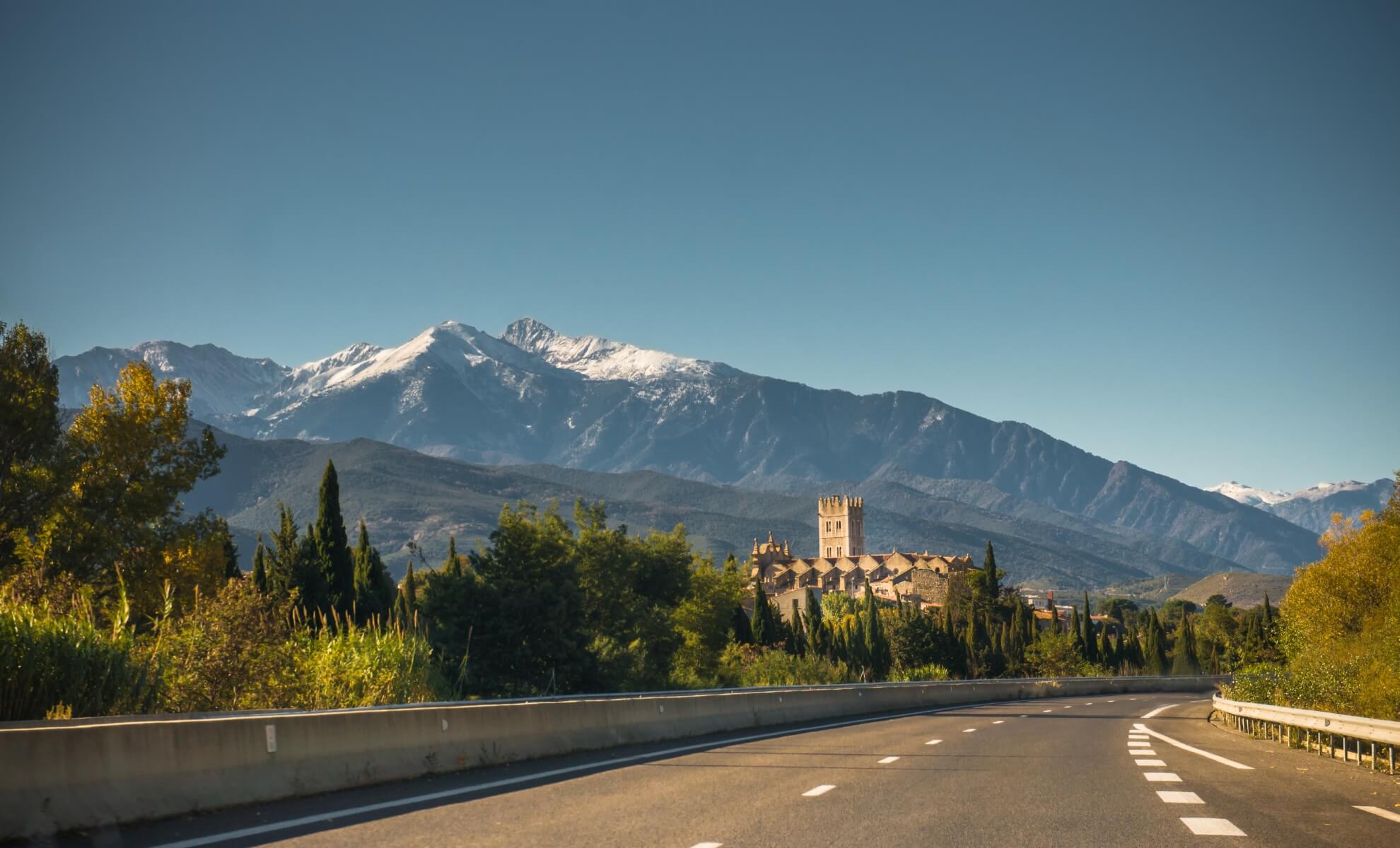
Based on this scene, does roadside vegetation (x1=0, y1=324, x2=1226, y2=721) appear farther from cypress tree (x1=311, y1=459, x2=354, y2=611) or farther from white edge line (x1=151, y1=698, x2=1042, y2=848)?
white edge line (x1=151, y1=698, x2=1042, y2=848)

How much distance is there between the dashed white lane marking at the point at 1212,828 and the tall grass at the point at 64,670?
9.85 metres

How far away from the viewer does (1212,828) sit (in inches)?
427

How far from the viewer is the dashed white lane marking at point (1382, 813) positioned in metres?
11.8

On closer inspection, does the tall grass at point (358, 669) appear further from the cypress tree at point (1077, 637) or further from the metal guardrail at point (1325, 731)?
the cypress tree at point (1077, 637)

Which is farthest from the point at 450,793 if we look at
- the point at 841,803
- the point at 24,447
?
the point at 24,447

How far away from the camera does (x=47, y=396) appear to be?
47188 millimetres

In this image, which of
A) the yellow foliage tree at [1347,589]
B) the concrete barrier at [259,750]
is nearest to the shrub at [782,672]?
the yellow foliage tree at [1347,589]

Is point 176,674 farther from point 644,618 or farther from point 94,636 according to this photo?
point 644,618

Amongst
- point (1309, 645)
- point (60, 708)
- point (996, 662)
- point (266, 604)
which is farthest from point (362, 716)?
point (996, 662)

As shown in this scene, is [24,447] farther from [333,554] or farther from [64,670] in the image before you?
[64,670]

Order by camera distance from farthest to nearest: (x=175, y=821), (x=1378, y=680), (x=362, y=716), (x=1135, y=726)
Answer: (x=1135, y=726)
(x=1378, y=680)
(x=362, y=716)
(x=175, y=821)

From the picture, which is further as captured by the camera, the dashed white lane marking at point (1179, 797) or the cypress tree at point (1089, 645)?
the cypress tree at point (1089, 645)

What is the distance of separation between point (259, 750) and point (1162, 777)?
1017cm

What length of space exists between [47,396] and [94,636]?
37.9 meters
